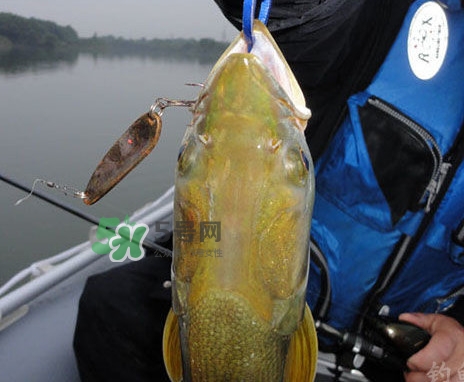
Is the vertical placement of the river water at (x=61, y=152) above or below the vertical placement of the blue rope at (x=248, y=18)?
below

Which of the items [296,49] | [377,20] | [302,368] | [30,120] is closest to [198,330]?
[302,368]

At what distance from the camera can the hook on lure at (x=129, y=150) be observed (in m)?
1.25

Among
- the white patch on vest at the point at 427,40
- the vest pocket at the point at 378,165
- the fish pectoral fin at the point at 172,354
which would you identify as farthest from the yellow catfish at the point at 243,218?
the white patch on vest at the point at 427,40

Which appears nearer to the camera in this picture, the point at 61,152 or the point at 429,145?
the point at 429,145

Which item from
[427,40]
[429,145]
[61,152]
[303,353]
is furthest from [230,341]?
[61,152]

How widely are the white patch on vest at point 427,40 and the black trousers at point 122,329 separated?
1.53m

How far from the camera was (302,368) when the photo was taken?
4.50ft

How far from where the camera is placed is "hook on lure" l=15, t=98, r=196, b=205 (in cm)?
125

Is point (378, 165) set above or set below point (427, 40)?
below

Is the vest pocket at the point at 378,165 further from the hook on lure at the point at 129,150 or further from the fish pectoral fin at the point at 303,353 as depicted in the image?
the hook on lure at the point at 129,150

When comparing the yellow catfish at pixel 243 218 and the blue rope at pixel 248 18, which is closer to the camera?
the blue rope at pixel 248 18

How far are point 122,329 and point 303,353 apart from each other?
1175mm

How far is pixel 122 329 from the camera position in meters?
2.21

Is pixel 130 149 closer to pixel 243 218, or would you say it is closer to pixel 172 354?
pixel 243 218
